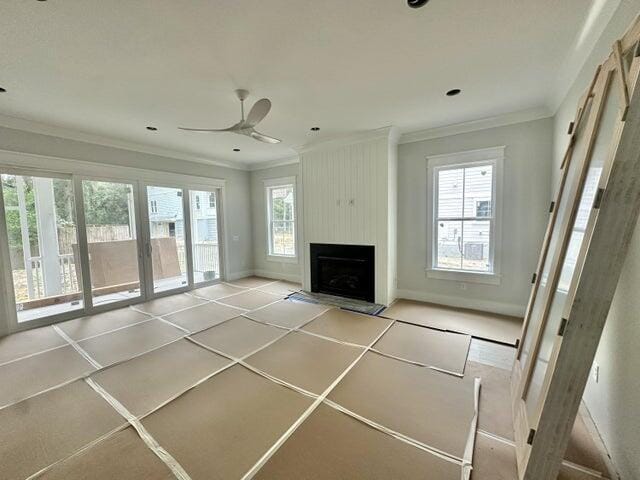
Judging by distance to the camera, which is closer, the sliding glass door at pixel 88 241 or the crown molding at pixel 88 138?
the crown molding at pixel 88 138

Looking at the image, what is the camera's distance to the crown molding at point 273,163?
5762 millimetres

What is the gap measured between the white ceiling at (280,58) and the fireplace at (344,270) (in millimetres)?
2169

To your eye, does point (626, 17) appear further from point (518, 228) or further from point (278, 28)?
point (518, 228)

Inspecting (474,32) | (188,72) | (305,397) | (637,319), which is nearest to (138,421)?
(305,397)

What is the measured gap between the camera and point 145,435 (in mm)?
1776

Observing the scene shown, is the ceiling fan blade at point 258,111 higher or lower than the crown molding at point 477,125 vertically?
lower

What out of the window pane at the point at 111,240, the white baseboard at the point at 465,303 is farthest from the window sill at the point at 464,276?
the window pane at the point at 111,240

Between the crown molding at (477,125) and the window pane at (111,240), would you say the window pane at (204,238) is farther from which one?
the crown molding at (477,125)

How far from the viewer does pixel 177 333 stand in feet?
11.1

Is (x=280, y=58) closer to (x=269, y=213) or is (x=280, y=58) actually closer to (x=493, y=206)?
(x=493, y=206)

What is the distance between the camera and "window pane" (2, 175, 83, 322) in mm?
3516

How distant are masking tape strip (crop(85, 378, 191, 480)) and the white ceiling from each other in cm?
281

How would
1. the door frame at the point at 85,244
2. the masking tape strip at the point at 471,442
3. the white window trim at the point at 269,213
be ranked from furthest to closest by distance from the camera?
the white window trim at the point at 269,213 → the door frame at the point at 85,244 → the masking tape strip at the point at 471,442

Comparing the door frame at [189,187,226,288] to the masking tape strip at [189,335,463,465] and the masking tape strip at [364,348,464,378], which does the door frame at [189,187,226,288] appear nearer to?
the masking tape strip at [189,335,463,465]
